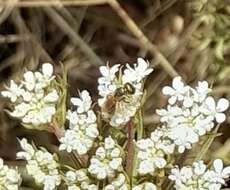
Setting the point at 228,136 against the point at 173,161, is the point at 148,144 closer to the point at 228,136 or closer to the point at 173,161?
the point at 173,161

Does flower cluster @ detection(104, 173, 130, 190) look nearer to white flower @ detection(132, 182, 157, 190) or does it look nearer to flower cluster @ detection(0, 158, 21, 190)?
white flower @ detection(132, 182, 157, 190)

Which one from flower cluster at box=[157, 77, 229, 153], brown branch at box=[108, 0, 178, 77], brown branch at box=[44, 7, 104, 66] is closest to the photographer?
flower cluster at box=[157, 77, 229, 153]

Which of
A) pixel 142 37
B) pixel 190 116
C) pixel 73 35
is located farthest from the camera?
pixel 73 35

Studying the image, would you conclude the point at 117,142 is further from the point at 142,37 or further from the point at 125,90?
the point at 142,37

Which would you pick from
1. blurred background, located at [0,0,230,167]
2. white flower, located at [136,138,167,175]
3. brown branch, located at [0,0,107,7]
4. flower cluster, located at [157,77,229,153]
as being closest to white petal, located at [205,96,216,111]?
flower cluster, located at [157,77,229,153]

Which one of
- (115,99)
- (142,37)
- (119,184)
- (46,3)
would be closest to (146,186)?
(119,184)

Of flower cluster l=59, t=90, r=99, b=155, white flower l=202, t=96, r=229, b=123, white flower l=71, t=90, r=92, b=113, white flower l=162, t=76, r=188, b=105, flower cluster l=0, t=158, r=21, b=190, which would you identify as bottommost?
flower cluster l=0, t=158, r=21, b=190

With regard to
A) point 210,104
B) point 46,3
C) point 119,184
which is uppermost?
point 46,3
